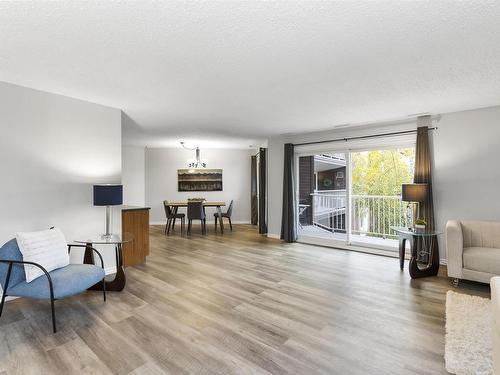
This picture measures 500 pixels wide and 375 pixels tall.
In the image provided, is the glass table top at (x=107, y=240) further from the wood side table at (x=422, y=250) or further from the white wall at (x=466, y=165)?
the white wall at (x=466, y=165)

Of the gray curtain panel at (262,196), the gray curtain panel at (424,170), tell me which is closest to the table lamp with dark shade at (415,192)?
the gray curtain panel at (424,170)

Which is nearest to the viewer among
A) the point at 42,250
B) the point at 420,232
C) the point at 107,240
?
the point at 42,250

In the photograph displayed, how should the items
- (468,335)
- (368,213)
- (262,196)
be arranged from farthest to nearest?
(262,196)
(368,213)
(468,335)

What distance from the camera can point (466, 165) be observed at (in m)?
3.91

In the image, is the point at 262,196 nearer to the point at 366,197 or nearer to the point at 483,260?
the point at 366,197

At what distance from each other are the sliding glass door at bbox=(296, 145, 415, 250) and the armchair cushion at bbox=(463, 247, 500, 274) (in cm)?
146

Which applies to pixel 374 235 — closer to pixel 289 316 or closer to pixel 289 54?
pixel 289 316

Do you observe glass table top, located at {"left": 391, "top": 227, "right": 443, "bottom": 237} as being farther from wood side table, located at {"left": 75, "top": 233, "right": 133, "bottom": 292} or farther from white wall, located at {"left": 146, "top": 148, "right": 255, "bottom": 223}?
white wall, located at {"left": 146, "top": 148, "right": 255, "bottom": 223}

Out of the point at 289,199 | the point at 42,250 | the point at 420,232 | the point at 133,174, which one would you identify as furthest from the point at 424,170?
the point at 133,174

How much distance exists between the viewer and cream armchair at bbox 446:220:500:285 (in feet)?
10.1

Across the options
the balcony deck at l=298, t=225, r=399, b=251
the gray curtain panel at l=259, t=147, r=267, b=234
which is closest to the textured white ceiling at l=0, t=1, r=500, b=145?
the balcony deck at l=298, t=225, r=399, b=251

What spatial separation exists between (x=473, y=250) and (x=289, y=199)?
3.20 meters

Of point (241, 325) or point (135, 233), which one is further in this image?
point (135, 233)

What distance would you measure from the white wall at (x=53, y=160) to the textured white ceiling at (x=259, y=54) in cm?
23
